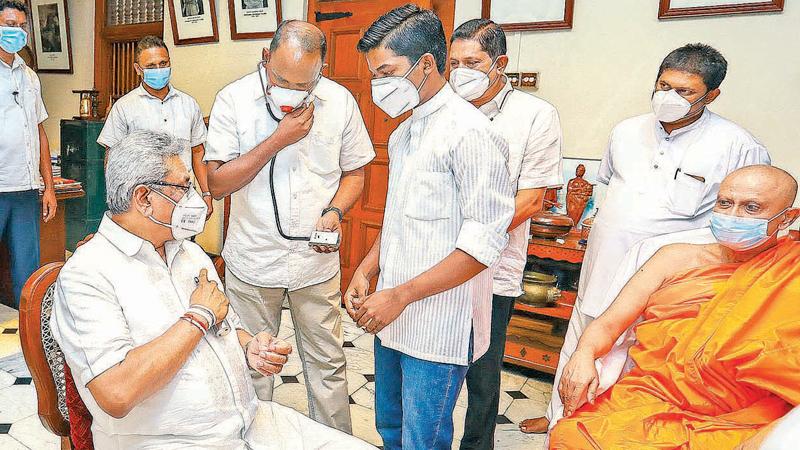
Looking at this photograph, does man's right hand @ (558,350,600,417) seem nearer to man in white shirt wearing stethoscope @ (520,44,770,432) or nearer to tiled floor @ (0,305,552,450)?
man in white shirt wearing stethoscope @ (520,44,770,432)

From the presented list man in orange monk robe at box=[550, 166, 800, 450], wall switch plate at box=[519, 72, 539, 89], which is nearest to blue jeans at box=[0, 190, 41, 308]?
wall switch plate at box=[519, 72, 539, 89]

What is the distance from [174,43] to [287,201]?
3640 mm

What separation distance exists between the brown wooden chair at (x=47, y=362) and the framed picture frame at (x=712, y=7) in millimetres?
2953

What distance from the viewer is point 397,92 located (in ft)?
4.74

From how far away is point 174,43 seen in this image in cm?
485

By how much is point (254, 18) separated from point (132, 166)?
10.9ft

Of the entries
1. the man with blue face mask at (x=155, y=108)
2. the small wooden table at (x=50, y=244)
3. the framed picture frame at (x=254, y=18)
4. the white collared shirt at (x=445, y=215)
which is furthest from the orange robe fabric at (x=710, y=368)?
the framed picture frame at (x=254, y=18)

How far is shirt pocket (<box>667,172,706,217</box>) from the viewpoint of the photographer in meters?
2.03

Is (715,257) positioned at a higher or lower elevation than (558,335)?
higher

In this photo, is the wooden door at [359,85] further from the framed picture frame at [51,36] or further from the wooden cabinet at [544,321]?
the framed picture frame at [51,36]

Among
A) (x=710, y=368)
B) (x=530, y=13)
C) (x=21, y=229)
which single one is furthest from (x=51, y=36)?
(x=710, y=368)

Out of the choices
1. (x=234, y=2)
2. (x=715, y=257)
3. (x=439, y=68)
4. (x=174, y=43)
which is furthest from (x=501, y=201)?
(x=174, y=43)

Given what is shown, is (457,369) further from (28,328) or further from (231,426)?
(28,328)

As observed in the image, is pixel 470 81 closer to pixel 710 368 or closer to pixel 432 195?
pixel 432 195
